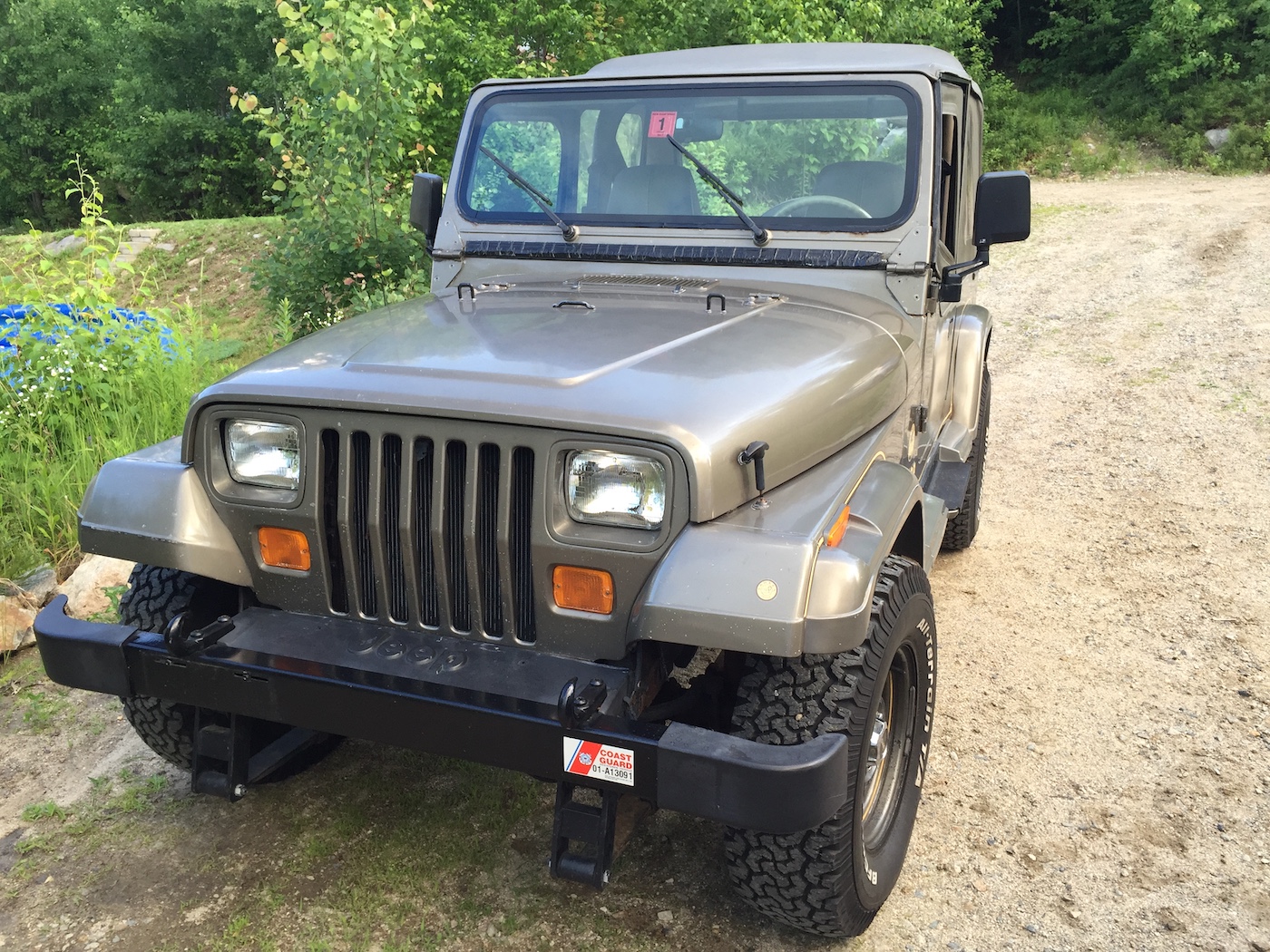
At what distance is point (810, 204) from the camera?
3.27 m

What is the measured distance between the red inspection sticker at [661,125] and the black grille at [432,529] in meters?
1.56

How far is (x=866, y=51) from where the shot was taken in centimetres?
380

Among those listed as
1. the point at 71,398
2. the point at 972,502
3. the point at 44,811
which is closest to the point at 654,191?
the point at 972,502

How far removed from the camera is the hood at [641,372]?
2.13 metres

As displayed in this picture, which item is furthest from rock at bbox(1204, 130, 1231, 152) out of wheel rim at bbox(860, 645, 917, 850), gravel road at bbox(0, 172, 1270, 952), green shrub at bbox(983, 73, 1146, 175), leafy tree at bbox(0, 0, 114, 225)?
leafy tree at bbox(0, 0, 114, 225)

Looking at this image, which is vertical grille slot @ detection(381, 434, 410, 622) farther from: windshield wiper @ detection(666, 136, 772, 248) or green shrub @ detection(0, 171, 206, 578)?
green shrub @ detection(0, 171, 206, 578)

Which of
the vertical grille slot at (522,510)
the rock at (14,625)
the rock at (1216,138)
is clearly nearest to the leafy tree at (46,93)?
the rock at (1216,138)

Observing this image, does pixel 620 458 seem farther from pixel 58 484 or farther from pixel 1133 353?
pixel 1133 353

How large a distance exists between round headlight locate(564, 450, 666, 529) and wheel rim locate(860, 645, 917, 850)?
2.56 feet

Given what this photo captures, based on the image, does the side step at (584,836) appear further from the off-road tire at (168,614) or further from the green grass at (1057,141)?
the green grass at (1057,141)

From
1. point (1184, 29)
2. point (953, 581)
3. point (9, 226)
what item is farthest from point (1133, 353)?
point (9, 226)

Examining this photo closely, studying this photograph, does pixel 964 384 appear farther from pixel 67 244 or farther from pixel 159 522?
pixel 67 244

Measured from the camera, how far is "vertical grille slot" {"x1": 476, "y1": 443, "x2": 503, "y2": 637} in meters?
2.21

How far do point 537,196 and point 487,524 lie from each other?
1564 mm
